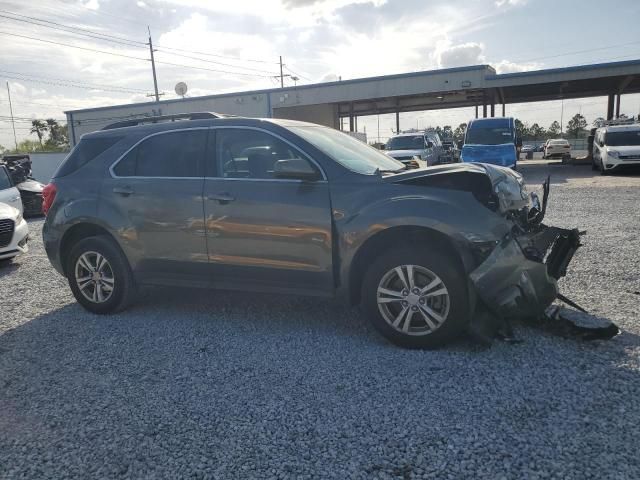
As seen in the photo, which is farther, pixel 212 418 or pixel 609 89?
pixel 609 89

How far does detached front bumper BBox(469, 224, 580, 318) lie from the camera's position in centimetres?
364

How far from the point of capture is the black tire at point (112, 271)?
5074 millimetres

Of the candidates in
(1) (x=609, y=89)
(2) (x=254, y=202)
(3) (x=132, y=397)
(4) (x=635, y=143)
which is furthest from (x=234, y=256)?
(1) (x=609, y=89)

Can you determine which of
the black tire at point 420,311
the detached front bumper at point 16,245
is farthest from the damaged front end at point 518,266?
the detached front bumper at point 16,245

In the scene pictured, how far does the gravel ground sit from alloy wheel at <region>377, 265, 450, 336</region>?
0.75ft

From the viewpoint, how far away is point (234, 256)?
451cm

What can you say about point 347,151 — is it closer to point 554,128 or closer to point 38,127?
point 38,127

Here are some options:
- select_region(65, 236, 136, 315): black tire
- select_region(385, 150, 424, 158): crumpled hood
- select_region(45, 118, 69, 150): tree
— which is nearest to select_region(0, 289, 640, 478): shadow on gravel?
select_region(65, 236, 136, 315): black tire

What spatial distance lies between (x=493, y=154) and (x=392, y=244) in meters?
16.2

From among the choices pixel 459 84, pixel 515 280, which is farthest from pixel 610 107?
pixel 515 280

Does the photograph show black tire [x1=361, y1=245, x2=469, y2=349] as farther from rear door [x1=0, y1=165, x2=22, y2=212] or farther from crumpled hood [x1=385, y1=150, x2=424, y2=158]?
crumpled hood [x1=385, y1=150, x2=424, y2=158]

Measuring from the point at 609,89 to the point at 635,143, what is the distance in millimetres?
18745

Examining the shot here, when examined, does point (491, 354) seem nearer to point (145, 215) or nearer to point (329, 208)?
point (329, 208)

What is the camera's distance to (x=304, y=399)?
10.8ft
